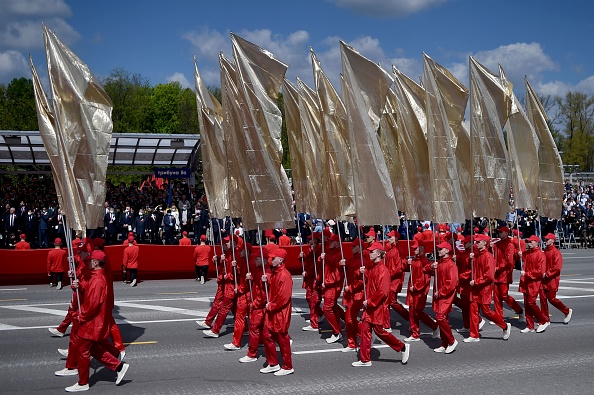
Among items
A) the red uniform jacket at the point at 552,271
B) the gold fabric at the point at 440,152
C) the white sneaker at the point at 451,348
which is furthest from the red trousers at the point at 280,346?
the red uniform jacket at the point at 552,271

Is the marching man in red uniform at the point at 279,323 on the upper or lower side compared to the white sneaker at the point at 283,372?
upper

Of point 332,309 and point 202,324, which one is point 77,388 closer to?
point 202,324

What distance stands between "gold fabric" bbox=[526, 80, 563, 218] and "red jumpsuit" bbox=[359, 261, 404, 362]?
6381 mm

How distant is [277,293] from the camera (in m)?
10.3

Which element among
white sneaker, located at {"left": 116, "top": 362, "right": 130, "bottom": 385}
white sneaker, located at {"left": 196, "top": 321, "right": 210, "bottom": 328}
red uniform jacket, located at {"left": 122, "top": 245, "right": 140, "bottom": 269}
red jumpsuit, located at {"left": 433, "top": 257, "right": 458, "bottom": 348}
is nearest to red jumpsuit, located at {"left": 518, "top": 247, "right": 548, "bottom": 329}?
red jumpsuit, located at {"left": 433, "top": 257, "right": 458, "bottom": 348}

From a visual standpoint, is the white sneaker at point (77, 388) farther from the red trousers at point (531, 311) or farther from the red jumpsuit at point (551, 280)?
the red jumpsuit at point (551, 280)

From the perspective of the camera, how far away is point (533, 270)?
14.0 metres

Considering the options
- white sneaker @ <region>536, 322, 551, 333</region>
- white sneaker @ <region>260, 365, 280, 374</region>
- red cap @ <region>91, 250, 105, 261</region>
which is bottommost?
white sneaker @ <region>536, 322, 551, 333</region>

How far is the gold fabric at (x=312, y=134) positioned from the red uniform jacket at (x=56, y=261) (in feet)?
28.2

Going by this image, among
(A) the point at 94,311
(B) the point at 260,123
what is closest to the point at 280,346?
(A) the point at 94,311

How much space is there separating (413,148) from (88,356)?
307 inches

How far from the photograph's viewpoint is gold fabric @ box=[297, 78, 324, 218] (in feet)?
50.8

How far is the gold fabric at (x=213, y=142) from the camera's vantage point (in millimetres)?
15344

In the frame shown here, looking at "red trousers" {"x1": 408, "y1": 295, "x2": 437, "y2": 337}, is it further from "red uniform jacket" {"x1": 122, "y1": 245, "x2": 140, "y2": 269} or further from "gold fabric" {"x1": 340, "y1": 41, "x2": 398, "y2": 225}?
"red uniform jacket" {"x1": 122, "y1": 245, "x2": 140, "y2": 269}
